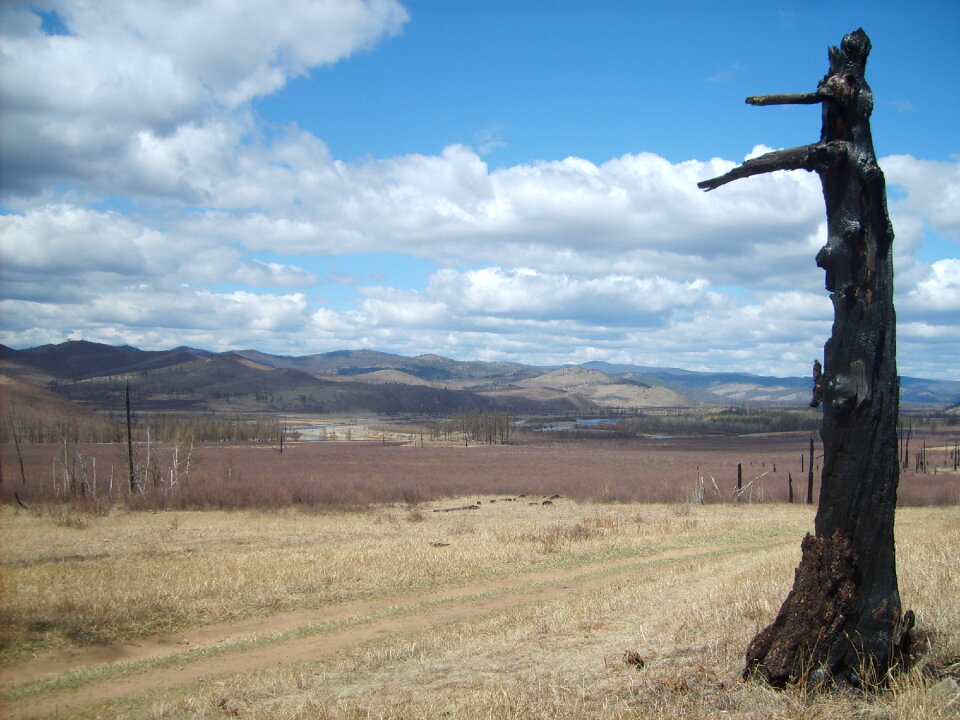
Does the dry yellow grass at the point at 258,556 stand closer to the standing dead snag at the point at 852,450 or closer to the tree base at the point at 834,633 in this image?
the tree base at the point at 834,633

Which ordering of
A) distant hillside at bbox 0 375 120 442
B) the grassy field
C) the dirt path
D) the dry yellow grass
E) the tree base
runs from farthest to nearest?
distant hillside at bbox 0 375 120 442
the dry yellow grass
the dirt path
the grassy field
the tree base

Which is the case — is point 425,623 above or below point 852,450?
below

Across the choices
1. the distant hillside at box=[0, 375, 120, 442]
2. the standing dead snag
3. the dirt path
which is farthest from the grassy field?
the distant hillside at box=[0, 375, 120, 442]

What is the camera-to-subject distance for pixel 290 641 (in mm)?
14039

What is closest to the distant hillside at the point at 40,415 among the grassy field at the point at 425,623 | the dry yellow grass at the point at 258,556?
the dry yellow grass at the point at 258,556

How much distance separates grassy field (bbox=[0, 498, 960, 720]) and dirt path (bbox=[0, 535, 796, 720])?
6 cm

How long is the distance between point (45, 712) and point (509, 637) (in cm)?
655

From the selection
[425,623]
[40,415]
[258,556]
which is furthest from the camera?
[40,415]

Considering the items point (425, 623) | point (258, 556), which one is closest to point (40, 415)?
point (258, 556)

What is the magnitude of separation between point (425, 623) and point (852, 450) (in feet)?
34.7

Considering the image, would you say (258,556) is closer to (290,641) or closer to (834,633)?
(290,641)

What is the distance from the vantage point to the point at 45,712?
9992 millimetres

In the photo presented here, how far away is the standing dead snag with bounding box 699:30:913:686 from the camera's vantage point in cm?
624

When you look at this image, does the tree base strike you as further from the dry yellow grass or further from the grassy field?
the dry yellow grass
